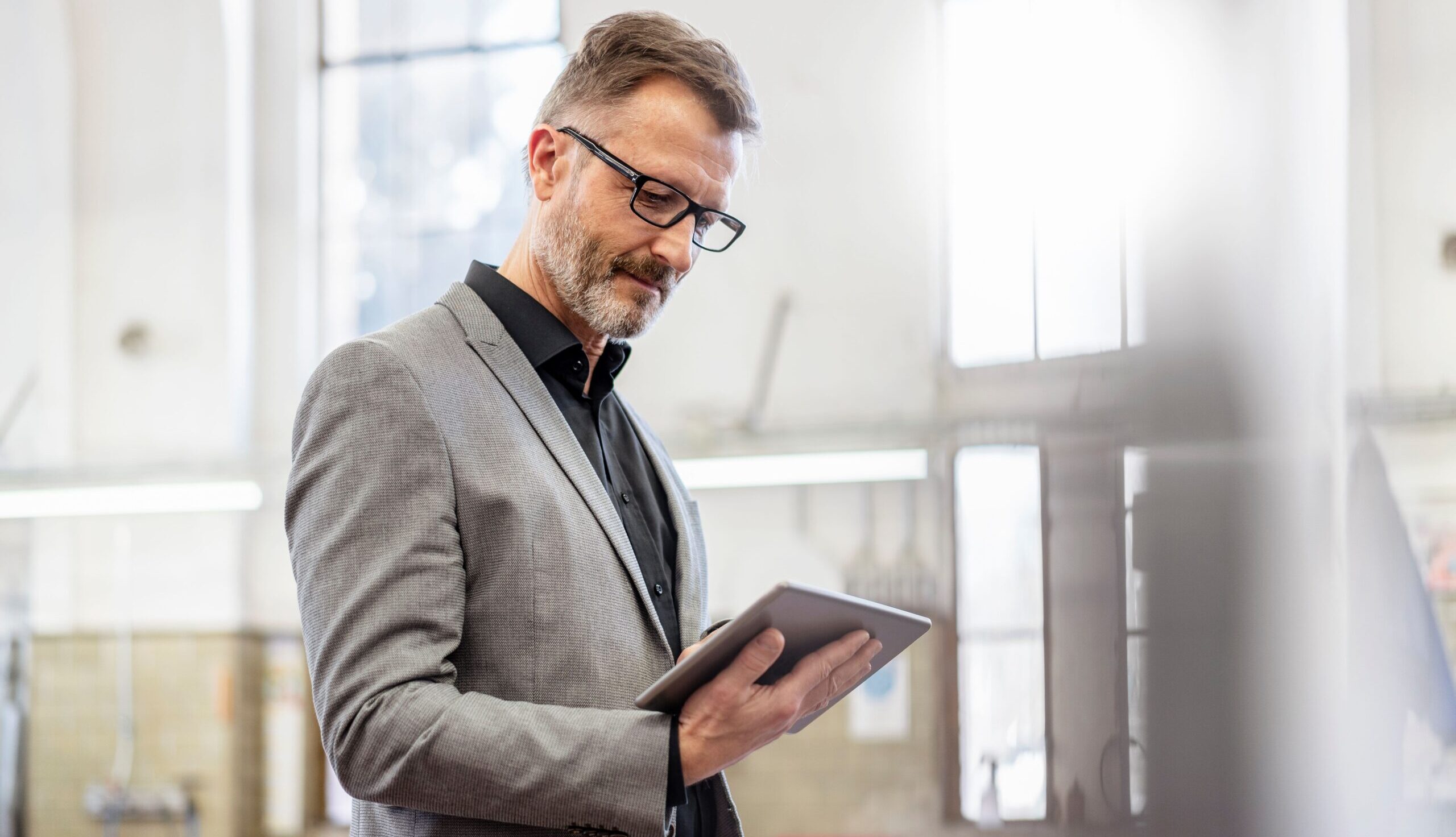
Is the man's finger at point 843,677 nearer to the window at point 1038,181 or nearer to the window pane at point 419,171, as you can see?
the window at point 1038,181

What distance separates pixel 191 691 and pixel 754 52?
339 cm

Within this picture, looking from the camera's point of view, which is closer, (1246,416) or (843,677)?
(843,677)

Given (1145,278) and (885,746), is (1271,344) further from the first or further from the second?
(885,746)

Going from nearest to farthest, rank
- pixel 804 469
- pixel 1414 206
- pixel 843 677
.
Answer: pixel 843 677
pixel 1414 206
pixel 804 469

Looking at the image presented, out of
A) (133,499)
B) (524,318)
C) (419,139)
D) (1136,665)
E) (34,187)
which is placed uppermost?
(419,139)

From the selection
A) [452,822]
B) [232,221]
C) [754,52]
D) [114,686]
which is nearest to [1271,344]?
[754,52]

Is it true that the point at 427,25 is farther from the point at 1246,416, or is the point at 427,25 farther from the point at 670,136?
the point at 670,136

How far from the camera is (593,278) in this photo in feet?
4.36

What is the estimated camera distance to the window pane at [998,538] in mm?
4258

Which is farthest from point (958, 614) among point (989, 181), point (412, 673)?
point (412, 673)

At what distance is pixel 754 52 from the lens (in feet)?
15.6

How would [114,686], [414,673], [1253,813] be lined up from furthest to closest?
1. [114,686]
2. [1253,813]
3. [414,673]

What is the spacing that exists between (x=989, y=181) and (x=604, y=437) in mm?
3262

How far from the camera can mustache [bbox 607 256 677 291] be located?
4.37 feet
